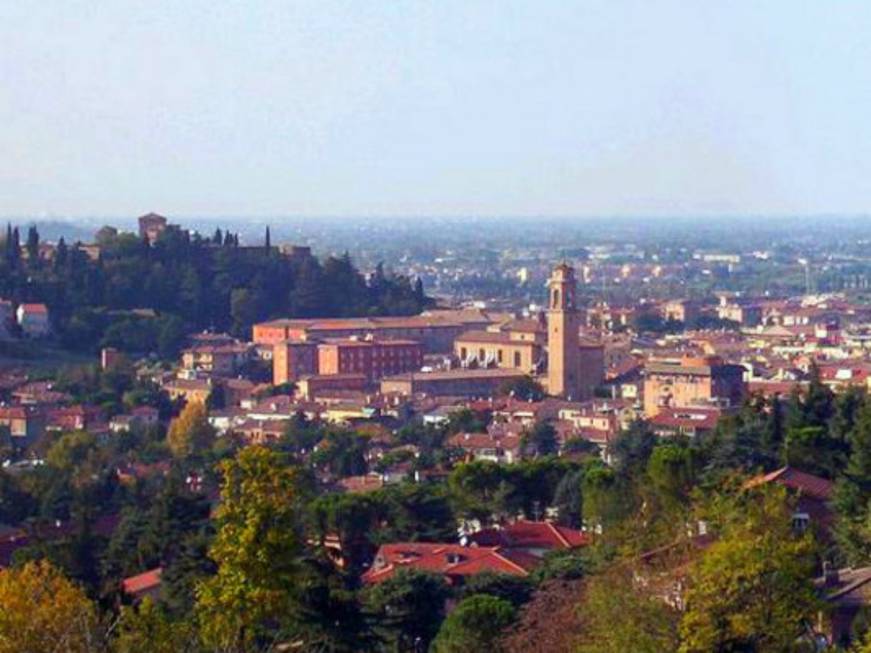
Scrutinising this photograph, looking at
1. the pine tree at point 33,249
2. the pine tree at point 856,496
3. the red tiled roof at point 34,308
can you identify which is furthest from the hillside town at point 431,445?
the red tiled roof at point 34,308

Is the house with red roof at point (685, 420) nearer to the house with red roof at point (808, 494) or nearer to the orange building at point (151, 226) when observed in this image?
the house with red roof at point (808, 494)

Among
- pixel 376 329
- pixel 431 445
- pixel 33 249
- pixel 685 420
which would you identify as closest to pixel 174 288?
pixel 33 249

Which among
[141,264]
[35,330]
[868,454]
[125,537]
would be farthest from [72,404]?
[868,454]

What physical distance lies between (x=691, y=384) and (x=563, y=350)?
6771mm

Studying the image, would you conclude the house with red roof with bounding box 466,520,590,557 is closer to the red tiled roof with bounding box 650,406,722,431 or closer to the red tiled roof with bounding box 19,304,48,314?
the red tiled roof with bounding box 650,406,722,431

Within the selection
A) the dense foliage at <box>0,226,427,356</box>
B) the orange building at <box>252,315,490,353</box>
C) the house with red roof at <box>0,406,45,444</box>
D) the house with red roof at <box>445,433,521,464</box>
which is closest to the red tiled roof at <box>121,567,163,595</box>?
the house with red roof at <box>445,433,521,464</box>

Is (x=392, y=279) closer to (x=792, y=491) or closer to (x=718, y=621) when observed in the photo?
(x=792, y=491)

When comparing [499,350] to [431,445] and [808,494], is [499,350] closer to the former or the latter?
[431,445]

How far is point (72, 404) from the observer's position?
5091 centimetres

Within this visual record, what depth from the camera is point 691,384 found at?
51.8 meters

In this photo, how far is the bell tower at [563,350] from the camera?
189 feet

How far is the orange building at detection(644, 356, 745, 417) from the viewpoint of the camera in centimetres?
5081

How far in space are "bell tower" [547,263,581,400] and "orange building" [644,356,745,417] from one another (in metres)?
4.11

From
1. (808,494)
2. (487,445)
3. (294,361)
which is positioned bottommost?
(294,361)
